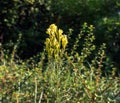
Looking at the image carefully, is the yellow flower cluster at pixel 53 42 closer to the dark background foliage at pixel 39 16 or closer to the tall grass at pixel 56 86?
the tall grass at pixel 56 86

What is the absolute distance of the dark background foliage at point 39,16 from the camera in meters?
7.59

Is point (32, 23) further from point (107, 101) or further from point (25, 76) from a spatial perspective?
point (107, 101)

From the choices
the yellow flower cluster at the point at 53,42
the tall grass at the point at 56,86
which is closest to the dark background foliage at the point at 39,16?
the tall grass at the point at 56,86

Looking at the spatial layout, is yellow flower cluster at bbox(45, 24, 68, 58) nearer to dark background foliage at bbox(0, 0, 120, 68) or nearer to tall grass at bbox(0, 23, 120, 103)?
tall grass at bbox(0, 23, 120, 103)

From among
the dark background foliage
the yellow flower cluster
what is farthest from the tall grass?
the dark background foliage

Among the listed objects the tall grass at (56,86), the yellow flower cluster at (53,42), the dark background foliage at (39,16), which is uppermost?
the dark background foliage at (39,16)

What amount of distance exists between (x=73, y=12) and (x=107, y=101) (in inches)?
148

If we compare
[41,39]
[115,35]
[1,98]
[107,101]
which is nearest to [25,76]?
[1,98]

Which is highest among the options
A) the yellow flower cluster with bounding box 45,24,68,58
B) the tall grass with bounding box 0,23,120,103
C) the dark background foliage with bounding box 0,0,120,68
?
the dark background foliage with bounding box 0,0,120,68

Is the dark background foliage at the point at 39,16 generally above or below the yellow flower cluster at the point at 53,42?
above

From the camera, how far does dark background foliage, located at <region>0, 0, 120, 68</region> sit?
299 inches

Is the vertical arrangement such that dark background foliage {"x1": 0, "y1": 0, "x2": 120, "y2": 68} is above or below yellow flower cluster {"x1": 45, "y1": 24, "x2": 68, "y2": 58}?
above

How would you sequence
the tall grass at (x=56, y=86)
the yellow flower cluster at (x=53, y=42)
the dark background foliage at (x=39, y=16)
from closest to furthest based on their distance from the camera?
the yellow flower cluster at (x=53, y=42), the tall grass at (x=56, y=86), the dark background foliage at (x=39, y=16)

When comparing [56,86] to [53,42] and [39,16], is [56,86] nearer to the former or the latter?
[53,42]
